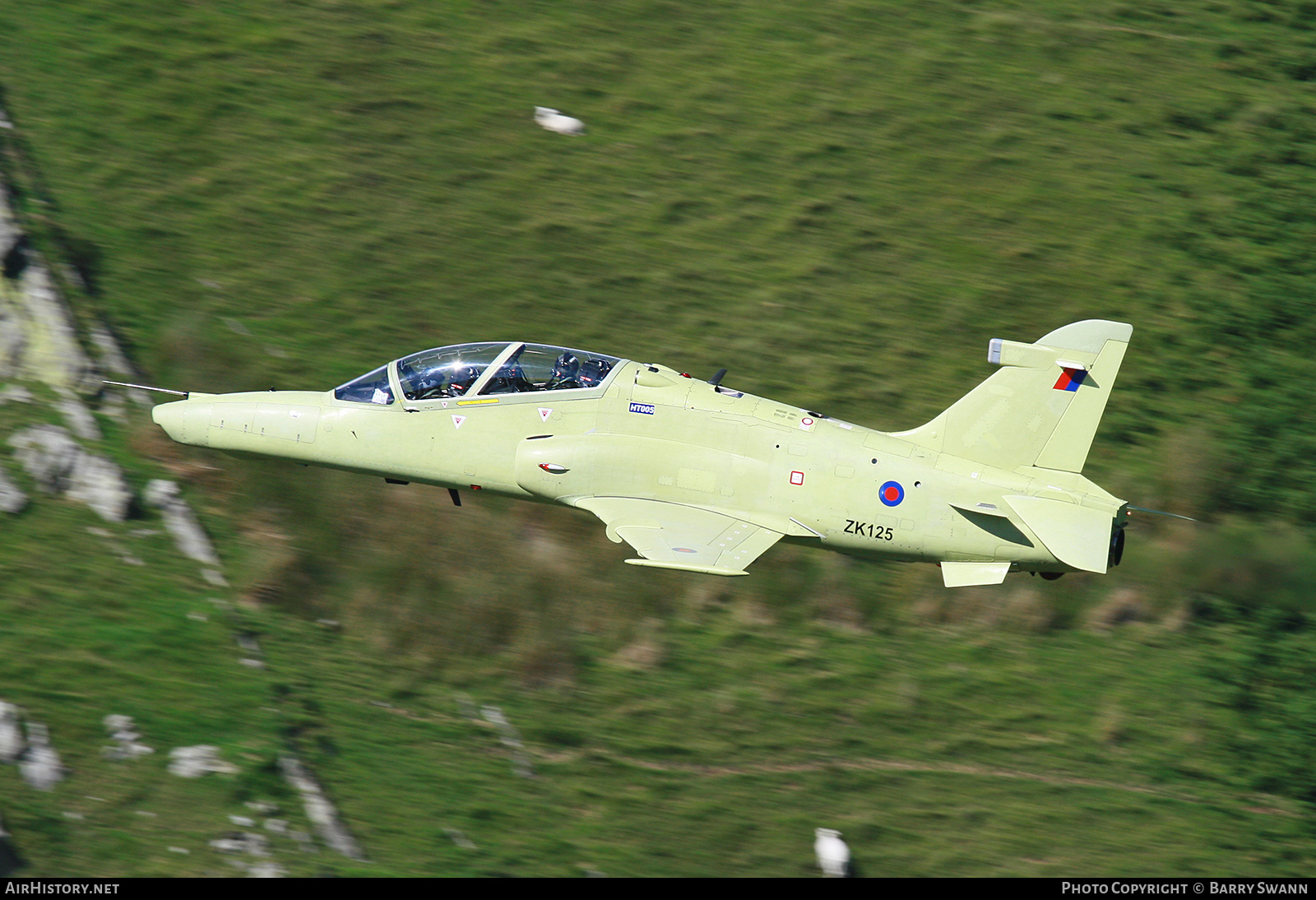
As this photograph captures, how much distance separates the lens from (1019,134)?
1014 inches

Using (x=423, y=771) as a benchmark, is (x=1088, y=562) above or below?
above

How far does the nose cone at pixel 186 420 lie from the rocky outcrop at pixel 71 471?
3204mm

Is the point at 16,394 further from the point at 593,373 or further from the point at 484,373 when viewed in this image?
Answer: the point at 593,373

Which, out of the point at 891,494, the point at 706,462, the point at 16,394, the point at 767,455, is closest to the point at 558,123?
the point at 16,394

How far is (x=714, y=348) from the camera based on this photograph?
71.1ft

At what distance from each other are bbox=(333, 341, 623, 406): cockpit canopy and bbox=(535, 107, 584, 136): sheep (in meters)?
10.4

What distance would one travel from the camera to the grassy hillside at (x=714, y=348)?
17656mm

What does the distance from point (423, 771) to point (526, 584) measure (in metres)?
3.26

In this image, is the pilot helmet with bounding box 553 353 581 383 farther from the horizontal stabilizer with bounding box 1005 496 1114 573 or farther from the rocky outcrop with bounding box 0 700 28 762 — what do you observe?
the rocky outcrop with bounding box 0 700 28 762

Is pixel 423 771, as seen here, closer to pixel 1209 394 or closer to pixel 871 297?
pixel 871 297

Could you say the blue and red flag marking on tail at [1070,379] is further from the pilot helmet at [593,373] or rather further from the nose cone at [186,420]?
the nose cone at [186,420]

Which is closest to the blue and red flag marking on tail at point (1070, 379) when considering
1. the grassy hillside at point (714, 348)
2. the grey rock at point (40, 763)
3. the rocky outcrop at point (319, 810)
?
the grassy hillside at point (714, 348)

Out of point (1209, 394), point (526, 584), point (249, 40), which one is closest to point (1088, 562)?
point (526, 584)

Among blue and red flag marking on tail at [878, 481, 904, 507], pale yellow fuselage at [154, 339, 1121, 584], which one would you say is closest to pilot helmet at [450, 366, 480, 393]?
pale yellow fuselage at [154, 339, 1121, 584]
